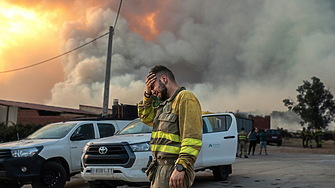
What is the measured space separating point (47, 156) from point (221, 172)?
4.70 m

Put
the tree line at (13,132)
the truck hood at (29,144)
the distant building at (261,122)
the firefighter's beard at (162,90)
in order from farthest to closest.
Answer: the distant building at (261,122), the tree line at (13,132), the truck hood at (29,144), the firefighter's beard at (162,90)

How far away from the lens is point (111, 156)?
241 inches

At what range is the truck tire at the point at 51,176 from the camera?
284 inches

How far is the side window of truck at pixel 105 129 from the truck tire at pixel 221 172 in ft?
10.6

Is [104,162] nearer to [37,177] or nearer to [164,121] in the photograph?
[37,177]

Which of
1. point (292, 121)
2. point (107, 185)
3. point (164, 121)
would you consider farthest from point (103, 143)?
point (292, 121)

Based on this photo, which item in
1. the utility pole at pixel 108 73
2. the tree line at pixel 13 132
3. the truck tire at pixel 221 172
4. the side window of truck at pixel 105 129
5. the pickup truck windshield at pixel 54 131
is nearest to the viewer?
the pickup truck windshield at pixel 54 131

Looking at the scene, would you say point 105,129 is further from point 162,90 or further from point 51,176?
point 162,90

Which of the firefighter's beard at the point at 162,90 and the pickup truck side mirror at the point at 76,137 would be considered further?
the pickup truck side mirror at the point at 76,137

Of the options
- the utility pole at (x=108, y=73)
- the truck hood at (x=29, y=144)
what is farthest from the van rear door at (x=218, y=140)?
the utility pole at (x=108, y=73)

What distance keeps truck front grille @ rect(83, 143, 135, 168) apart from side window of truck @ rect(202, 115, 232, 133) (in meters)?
2.82

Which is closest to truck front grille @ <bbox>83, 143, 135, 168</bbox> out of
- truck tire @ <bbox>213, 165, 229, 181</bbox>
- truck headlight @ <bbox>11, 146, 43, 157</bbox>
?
truck headlight @ <bbox>11, 146, 43, 157</bbox>

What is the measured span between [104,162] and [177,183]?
393cm

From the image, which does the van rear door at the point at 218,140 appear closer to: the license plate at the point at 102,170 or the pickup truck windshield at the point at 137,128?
the pickup truck windshield at the point at 137,128
